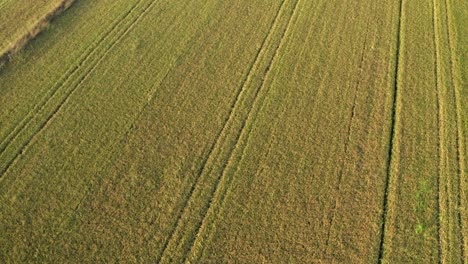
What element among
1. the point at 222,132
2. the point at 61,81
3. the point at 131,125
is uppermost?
the point at 61,81

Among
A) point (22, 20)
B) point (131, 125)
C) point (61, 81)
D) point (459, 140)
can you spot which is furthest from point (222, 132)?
point (22, 20)

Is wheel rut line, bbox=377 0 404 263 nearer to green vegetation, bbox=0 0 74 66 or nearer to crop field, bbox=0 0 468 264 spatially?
crop field, bbox=0 0 468 264

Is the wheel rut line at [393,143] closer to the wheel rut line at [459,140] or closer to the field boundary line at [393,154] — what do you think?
the field boundary line at [393,154]

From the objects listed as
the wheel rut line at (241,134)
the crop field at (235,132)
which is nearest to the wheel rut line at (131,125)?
the crop field at (235,132)

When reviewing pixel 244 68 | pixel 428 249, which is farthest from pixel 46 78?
pixel 428 249

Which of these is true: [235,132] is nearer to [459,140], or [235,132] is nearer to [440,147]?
[440,147]

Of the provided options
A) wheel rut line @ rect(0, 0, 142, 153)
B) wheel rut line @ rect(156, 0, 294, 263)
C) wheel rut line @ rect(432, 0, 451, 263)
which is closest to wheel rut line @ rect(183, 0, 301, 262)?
wheel rut line @ rect(156, 0, 294, 263)
